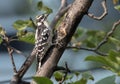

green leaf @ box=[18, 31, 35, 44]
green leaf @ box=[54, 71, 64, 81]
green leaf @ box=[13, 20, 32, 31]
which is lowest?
green leaf @ box=[54, 71, 64, 81]

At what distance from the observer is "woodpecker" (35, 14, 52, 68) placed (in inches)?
31.1

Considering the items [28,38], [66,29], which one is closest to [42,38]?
[28,38]

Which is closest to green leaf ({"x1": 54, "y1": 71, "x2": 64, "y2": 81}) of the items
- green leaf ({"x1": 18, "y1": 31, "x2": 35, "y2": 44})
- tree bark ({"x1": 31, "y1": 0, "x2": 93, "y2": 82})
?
tree bark ({"x1": 31, "y1": 0, "x2": 93, "y2": 82})

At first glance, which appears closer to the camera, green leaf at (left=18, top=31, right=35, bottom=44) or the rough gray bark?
the rough gray bark

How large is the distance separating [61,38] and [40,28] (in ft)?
0.50

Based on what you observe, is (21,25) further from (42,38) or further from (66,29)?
(66,29)

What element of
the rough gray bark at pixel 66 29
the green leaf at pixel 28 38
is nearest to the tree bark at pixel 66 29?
the rough gray bark at pixel 66 29

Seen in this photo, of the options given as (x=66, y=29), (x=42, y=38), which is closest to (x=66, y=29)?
(x=66, y=29)

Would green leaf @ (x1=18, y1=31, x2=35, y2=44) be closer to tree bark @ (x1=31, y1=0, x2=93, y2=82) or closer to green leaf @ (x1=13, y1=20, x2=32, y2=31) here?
green leaf @ (x1=13, y1=20, x2=32, y2=31)

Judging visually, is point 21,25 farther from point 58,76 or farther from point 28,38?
point 58,76

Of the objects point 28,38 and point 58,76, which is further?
point 28,38

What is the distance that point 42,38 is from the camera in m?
0.88

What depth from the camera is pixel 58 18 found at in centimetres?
89

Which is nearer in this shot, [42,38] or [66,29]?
[66,29]
